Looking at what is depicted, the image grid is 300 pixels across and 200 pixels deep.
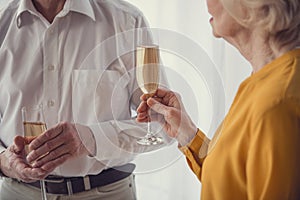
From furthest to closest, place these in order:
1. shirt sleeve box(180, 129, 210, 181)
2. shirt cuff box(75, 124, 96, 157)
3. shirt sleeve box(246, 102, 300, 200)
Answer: shirt cuff box(75, 124, 96, 157) < shirt sleeve box(180, 129, 210, 181) < shirt sleeve box(246, 102, 300, 200)

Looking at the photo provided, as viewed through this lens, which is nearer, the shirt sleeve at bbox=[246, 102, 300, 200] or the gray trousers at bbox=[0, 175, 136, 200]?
the shirt sleeve at bbox=[246, 102, 300, 200]

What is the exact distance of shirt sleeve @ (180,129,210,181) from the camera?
2.59 ft

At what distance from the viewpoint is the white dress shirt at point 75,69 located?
0.95 m

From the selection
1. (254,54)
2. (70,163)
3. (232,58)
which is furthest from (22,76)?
(232,58)

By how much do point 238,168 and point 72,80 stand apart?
1.67ft

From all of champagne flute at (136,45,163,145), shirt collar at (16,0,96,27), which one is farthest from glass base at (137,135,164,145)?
shirt collar at (16,0,96,27)

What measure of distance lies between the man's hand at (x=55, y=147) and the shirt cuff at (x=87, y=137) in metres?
0.01

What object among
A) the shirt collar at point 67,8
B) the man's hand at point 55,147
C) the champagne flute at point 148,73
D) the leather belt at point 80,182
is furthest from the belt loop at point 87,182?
the shirt collar at point 67,8

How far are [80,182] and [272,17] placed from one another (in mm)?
595

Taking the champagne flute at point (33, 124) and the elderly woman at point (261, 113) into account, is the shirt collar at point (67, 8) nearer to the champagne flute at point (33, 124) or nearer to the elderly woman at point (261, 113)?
the champagne flute at point (33, 124)

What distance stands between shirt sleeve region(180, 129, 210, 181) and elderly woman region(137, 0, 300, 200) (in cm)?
13

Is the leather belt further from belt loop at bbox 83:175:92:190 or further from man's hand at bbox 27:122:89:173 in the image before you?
man's hand at bbox 27:122:89:173

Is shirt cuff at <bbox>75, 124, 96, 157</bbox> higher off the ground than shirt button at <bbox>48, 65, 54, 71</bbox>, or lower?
lower

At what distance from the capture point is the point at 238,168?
1.97ft
